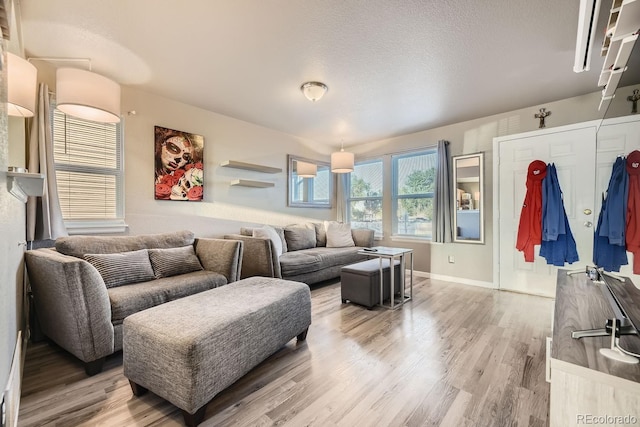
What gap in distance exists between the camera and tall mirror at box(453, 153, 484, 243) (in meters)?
3.86

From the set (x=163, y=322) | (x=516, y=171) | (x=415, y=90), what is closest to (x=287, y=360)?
(x=163, y=322)

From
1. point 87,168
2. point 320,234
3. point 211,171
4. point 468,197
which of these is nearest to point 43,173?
point 87,168

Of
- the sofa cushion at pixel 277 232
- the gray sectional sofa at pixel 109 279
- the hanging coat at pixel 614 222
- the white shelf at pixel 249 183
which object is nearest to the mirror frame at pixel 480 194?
the hanging coat at pixel 614 222

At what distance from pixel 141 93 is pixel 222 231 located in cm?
186

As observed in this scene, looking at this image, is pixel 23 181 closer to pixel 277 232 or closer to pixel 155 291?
pixel 155 291

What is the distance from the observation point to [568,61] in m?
2.36

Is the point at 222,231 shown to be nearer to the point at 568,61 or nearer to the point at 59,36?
the point at 59,36

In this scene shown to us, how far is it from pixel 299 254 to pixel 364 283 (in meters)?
1.19

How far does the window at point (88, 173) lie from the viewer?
2.51 metres

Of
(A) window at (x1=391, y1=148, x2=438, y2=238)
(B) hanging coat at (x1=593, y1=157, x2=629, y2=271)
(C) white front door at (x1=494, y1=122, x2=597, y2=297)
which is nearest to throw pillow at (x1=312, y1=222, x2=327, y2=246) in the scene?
(A) window at (x1=391, y1=148, x2=438, y2=238)

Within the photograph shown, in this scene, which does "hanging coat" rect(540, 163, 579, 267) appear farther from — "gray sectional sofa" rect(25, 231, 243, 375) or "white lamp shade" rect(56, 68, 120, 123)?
"white lamp shade" rect(56, 68, 120, 123)

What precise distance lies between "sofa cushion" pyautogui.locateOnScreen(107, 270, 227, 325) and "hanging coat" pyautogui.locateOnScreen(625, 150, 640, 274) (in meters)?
2.77

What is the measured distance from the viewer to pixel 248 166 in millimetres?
3822

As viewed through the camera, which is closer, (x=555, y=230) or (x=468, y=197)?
(x=555, y=230)
